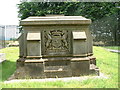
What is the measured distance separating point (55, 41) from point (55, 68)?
0.93m

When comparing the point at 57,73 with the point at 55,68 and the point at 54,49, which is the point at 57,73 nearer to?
the point at 55,68

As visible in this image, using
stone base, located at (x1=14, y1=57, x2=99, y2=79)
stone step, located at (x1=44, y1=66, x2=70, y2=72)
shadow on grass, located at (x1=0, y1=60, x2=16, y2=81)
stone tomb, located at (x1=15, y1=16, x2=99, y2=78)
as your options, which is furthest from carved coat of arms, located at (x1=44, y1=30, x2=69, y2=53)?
shadow on grass, located at (x1=0, y1=60, x2=16, y2=81)

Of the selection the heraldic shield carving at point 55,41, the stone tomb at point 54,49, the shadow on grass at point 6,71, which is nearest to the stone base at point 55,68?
the stone tomb at point 54,49

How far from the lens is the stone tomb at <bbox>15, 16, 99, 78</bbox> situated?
20.7 feet

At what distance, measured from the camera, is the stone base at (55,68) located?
20.5ft

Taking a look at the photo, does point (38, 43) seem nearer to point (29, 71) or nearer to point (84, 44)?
point (29, 71)

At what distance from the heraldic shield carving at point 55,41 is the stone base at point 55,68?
28cm

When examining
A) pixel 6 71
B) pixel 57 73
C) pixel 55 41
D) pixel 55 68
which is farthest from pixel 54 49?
pixel 6 71

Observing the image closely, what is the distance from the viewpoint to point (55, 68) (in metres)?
6.47

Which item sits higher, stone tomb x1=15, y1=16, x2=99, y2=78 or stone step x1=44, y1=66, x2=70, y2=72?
stone tomb x1=15, y1=16, x2=99, y2=78

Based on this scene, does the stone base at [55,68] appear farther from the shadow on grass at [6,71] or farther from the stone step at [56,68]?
the shadow on grass at [6,71]

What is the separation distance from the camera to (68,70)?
6.32 m

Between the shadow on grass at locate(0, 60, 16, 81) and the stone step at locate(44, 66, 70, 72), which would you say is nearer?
the stone step at locate(44, 66, 70, 72)

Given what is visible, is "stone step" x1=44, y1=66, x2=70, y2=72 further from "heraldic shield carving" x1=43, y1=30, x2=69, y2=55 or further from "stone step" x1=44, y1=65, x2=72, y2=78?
"heraldic shield carving" x1=43, y1=30, x2=69, y2=55
